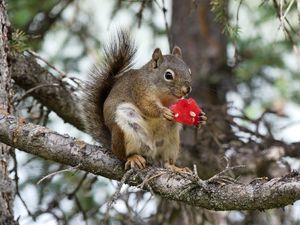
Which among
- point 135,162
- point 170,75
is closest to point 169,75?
point 170,75

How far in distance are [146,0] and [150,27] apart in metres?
1.87

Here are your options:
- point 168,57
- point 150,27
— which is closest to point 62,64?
point 150,27

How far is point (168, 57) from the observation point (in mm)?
3490

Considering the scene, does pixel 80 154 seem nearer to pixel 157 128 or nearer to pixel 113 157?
pixel 113 157

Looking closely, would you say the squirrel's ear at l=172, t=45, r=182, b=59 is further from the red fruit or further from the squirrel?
the red fruit

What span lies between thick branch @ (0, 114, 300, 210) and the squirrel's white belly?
33 cm

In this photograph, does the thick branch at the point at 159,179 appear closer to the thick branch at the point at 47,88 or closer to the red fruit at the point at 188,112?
the red fruit at the point at 188,112

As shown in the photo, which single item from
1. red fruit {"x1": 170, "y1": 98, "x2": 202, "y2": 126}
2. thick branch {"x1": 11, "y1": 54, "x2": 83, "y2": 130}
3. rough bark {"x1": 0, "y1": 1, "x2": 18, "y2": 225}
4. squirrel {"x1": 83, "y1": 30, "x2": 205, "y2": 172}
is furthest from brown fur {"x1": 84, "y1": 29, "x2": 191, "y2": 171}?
rough bark {"x1": 0, "y1": 1, "x2": 18, "y2": 225}

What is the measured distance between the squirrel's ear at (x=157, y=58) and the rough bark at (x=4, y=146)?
97 cm

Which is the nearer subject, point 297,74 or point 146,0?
point 146,0

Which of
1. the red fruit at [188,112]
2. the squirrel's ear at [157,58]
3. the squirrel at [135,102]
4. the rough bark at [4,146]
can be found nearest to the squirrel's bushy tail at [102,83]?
the squirrel at [135,102]

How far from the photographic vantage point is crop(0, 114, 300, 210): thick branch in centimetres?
205

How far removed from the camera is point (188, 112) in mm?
2854

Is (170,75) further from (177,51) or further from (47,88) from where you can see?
(47,88)
